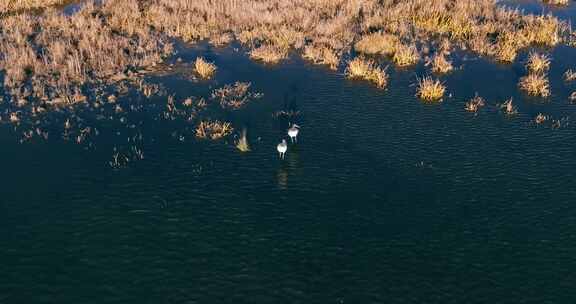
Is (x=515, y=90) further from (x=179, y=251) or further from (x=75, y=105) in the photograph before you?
(x=75, y=105)

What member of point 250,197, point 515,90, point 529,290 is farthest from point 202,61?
point 529,290

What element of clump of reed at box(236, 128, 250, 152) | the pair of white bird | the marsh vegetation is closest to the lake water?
clump of reed at box(236, 128, 250, 152)

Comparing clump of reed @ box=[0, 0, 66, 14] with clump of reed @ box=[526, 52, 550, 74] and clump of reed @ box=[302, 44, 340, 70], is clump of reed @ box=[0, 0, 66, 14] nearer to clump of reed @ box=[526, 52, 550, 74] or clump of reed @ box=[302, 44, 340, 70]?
clump of reed @ box=[302, 44, 340, 70]

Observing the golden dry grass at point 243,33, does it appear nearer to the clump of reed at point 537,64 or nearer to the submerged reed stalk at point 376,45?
the submerged reed stalk at point 376,45

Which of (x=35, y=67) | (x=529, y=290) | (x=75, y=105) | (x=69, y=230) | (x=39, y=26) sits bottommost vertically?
(x=529, y=290)

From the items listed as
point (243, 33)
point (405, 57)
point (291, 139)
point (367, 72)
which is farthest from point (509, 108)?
point (243, 33)

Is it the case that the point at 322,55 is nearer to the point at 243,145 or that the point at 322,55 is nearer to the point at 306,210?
the point at 243,145

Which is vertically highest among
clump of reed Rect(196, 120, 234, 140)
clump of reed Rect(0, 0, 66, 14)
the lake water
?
clump of reed Rect(0, 0, 66, 14)
